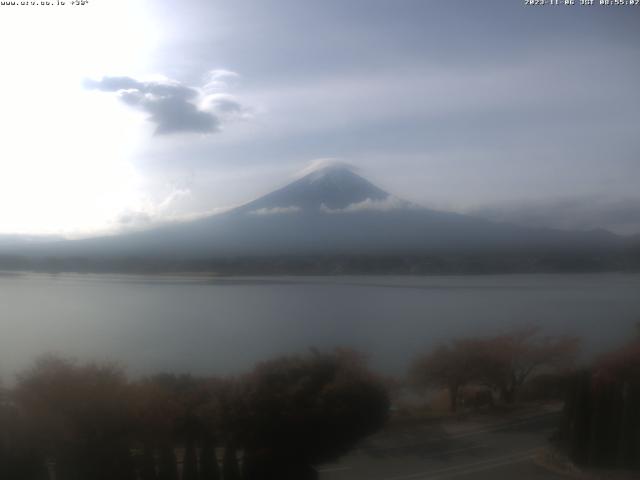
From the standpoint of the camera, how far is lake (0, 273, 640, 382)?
286 cm

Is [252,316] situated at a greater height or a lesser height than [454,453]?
greater

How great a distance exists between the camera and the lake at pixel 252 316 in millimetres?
2859

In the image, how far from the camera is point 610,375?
3.19m

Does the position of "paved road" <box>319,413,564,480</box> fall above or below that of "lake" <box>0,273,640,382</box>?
below

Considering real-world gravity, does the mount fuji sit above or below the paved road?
above

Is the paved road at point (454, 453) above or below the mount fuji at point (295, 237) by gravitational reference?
below

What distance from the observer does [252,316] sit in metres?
2.94

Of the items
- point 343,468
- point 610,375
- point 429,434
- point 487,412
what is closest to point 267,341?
point 343,468

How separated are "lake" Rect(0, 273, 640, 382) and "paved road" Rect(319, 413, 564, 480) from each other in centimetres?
41

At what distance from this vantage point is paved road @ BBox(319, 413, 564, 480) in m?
2.93

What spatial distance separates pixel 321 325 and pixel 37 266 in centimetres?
150

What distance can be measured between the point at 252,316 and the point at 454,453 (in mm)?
1226

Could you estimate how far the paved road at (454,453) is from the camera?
2.93 meters

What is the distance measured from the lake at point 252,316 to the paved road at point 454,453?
409 millimetres
